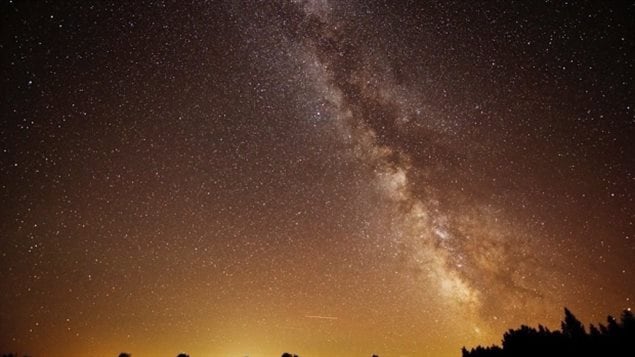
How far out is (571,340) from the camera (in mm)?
47094

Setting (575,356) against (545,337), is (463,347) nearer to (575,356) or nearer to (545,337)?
(545,337)

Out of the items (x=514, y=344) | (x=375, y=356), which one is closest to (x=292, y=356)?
(x=375, y=356)

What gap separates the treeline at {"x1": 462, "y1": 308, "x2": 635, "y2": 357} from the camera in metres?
42.2

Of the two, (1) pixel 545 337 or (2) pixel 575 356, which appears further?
(1) pixel 545 337

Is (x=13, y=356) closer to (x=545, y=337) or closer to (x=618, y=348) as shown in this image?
(x=545, y=337)

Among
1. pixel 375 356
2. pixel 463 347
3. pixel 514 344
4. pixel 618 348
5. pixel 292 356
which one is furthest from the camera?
pixel 292 356

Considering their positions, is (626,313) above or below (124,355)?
above

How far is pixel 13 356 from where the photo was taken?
3108 inches

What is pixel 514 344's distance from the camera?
164 ft

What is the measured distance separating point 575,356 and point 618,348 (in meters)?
4.15

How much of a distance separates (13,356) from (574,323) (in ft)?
324

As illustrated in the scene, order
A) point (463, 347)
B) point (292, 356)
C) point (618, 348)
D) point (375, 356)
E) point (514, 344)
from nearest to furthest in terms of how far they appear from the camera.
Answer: point (618, 348) → point (514, 344) → point (463, 347) → point (375, 356) → point (292, 356)

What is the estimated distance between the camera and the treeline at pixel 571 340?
42.2 m

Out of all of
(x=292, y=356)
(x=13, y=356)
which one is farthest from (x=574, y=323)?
(x=13, y=356)
